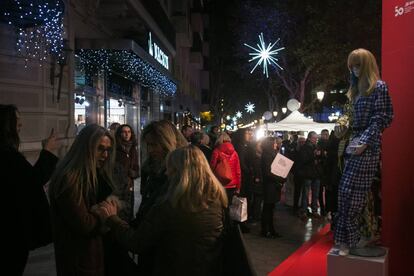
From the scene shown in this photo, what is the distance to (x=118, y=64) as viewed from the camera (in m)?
12.7

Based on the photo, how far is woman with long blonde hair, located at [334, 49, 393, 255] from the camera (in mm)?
3873

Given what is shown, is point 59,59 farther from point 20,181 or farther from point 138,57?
point 20,181

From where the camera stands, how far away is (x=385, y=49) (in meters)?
4.24

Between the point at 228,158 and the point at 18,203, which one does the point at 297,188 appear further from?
the point at 18,203

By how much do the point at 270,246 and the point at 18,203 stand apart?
562cm

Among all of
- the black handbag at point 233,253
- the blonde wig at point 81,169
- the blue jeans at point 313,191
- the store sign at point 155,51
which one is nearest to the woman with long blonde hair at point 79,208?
the blonde wig at point 81,169

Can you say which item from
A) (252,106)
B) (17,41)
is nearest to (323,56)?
(17,41)

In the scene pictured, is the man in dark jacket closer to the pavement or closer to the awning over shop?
the pavement

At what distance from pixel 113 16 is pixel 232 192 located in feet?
23.6

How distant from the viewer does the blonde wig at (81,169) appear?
3203mm

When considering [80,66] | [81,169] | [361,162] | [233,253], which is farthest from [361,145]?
A: [80,66]

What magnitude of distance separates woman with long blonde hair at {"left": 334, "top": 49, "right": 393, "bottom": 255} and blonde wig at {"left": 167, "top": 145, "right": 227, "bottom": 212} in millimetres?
1443

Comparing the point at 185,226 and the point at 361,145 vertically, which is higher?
the point at 361,145

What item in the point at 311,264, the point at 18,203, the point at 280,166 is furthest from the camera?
the point at 280,166
